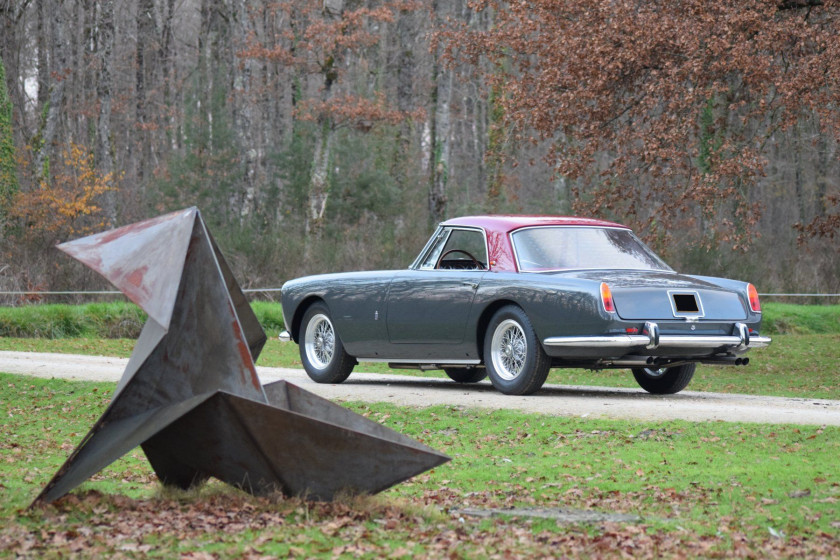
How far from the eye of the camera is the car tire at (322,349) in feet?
44.9

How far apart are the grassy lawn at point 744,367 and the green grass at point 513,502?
5.70 meters

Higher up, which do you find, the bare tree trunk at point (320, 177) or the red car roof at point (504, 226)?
the bare tree trunk at point (320, 177)

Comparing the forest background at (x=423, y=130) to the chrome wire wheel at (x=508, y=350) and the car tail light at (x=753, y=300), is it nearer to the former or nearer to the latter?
the car tail light at (x=753, y=300)

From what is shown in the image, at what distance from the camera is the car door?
12.1m

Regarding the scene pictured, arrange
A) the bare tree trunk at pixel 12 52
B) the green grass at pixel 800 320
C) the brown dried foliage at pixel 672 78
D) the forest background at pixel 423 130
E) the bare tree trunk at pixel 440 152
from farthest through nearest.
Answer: the bare tree trunk at pixel 12 52, the bare tree trunk at pixel 440 152, the green grass at pixel 800 320, the forest background at pixel 423 130, the brown dried foliage at pixel 672 78

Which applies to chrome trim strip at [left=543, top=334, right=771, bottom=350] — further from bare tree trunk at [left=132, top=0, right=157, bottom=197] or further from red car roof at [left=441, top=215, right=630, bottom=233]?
bare tree trunk at [left=132, top=0, right=157, bottom=197]

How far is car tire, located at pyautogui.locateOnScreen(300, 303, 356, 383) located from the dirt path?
174mm

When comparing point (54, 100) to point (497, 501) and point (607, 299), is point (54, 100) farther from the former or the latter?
point (497, 501)

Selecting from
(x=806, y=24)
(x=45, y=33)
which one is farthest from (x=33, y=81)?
(x=806, y=24)

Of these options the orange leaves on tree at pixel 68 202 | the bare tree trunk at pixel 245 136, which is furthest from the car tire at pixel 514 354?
the bare tree trunk at pixel 245 136

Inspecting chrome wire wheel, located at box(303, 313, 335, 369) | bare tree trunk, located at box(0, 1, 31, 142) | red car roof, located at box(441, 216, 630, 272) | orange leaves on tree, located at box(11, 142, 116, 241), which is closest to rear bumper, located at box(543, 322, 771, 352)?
red car roof, located at box(441, 216, 630, 272)

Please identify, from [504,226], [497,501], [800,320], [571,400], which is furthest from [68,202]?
[497,501]

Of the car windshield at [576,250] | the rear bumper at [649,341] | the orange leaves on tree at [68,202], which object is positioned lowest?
the rear bumper at [649,341]

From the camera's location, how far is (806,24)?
1723 centimetres
